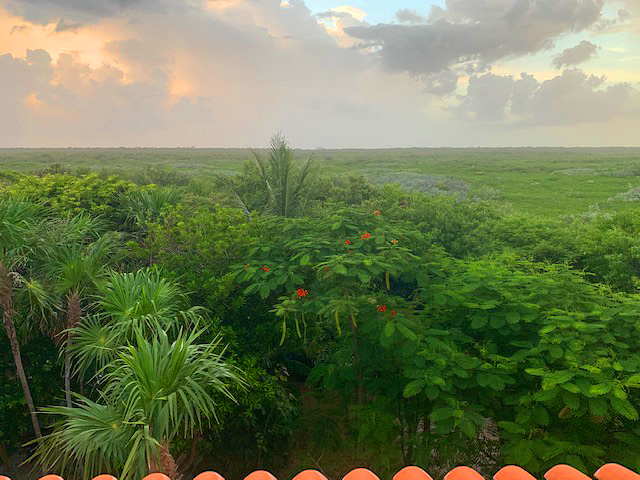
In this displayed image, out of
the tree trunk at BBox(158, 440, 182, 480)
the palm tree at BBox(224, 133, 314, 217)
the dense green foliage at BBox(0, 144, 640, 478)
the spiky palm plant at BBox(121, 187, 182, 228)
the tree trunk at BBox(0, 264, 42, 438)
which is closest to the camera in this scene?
the tree trunk at BBox(158, 440, 182, 480)

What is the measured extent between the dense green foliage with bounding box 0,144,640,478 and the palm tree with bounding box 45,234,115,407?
3cm

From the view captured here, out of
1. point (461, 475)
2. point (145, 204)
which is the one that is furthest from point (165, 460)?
point (145, 204)

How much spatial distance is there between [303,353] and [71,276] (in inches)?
181

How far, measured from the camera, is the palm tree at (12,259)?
596 cm

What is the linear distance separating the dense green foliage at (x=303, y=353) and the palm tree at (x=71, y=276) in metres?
0.03

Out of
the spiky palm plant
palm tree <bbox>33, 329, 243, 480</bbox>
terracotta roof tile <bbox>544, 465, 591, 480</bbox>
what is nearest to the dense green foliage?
palm tree <bbox>33, 329, 243, 480</bbox>

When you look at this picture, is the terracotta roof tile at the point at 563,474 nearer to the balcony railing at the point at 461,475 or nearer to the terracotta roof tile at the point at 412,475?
the balcony railing at the point at 461,475

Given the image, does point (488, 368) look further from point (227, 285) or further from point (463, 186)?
point (463, 186)

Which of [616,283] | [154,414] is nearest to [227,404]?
[154,414]

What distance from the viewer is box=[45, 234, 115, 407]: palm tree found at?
242 inches

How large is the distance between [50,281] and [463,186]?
130 feet

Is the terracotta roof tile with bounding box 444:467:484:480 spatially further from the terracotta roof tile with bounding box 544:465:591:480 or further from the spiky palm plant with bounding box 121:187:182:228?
the spiky palm plant with bounding box 121:187:182:228

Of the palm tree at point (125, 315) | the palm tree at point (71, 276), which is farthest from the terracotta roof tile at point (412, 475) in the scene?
the palm tree at point (71, 276)

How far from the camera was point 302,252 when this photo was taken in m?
6.61
